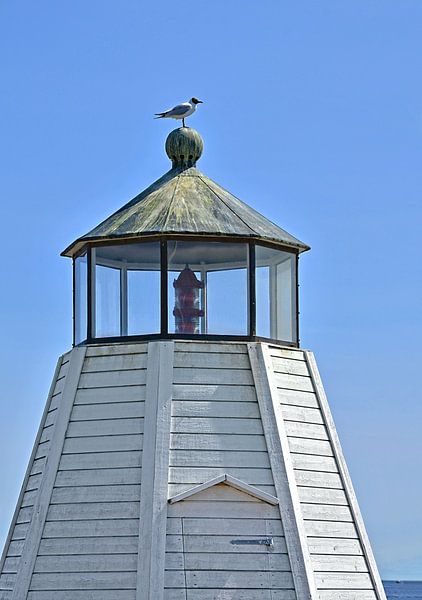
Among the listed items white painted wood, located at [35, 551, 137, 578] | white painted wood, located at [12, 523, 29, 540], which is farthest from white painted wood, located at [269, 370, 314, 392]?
white painted wood, located at [12, 523, 29, 540]

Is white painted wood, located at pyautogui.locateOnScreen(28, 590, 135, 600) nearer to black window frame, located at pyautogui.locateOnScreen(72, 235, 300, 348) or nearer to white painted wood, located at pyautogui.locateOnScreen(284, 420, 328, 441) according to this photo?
white painted wood, located at pyautogui.locateOnScreen(284, 420, 328, 441)

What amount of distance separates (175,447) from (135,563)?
58.7 inches

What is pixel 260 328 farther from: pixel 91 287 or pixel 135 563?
pixel 135 563

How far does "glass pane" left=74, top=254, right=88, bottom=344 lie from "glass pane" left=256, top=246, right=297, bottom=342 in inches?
87.8

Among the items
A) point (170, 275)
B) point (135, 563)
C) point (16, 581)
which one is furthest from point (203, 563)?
point (170, 275)

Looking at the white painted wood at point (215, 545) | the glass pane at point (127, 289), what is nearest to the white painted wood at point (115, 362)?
the glass pane at point (127, 289)

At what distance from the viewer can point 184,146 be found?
21.5m

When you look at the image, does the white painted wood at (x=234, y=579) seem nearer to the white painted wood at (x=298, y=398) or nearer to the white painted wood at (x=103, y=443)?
the white painted wood at (x=103, y=443)

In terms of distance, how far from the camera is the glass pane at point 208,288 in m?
20.1

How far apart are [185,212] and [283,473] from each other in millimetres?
3614

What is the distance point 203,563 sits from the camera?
1842cm

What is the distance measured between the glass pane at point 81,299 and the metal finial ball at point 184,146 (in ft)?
6.28

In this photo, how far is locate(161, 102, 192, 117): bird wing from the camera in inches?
845

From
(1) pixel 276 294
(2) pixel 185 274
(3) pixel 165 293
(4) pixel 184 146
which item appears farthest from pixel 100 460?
(4) pixel 184 146
